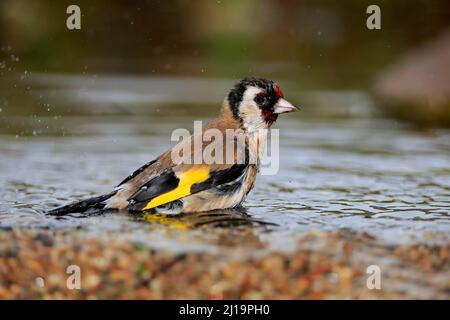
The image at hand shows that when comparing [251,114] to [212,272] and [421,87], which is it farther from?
[421,87]

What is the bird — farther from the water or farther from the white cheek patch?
the water

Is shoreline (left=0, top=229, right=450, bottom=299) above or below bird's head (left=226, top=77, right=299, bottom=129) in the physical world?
below

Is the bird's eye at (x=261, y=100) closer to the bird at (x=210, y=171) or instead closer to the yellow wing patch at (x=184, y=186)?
the bird at (x=210, y=171)

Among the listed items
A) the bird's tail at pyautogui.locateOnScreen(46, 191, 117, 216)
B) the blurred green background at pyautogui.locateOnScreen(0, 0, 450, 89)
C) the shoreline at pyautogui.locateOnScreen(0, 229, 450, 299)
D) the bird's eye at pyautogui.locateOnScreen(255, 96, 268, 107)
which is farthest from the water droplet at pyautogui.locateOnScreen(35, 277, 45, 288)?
the blurred green background at pyautogui.locateOnScreen(0, 0, 450, 89)

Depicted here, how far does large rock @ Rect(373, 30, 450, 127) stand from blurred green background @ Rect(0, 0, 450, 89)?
174 centimetres

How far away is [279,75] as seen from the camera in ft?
42.2

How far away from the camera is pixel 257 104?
548 centimetres

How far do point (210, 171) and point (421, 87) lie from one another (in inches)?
221

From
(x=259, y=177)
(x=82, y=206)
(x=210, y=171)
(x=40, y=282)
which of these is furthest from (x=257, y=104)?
(x=40, y=282)

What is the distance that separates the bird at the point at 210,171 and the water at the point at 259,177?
102 mm

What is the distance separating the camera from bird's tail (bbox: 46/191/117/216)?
191 inches

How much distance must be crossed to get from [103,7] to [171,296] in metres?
13.4
